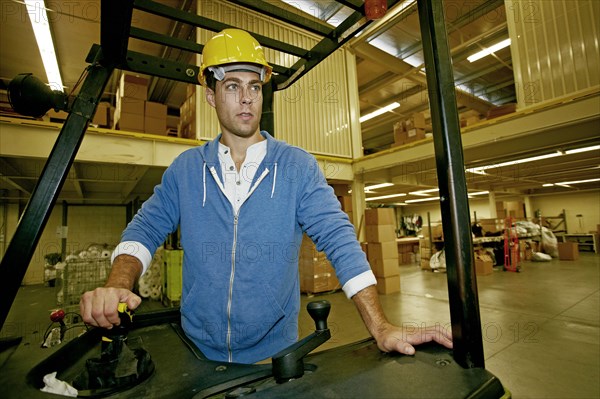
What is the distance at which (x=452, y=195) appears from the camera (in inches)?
27.2

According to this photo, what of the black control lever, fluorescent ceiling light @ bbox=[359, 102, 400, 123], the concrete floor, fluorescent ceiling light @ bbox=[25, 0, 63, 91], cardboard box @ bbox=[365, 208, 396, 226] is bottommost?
the concrete floor

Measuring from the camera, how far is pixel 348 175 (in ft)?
22.3

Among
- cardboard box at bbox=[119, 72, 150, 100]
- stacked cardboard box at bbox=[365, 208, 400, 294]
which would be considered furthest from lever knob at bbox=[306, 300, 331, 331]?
stacked cardboard box at bbox=[365, 208, 400, 294]

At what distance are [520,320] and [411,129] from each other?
11.8 feet

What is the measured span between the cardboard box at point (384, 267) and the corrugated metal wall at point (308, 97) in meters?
2.51

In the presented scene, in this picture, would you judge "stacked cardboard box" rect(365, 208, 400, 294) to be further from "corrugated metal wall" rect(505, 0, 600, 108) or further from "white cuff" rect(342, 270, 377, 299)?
"white cuff" rect(342, 270, 377, 299)

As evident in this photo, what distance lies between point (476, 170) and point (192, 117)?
6.48 metres

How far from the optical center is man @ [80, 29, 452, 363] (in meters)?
1.21

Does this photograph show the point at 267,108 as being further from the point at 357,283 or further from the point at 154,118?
the point at 154,118

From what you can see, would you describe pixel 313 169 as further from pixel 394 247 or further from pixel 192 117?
pixel 394 247

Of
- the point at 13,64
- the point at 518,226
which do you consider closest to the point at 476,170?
the point at 518,226

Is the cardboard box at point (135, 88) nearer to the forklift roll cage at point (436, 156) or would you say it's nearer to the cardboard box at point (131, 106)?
the cardboard box at point (131, 106)

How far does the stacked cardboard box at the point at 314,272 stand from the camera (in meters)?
6.47

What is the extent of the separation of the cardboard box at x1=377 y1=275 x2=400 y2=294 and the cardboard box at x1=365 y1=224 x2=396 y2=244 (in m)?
0.85
